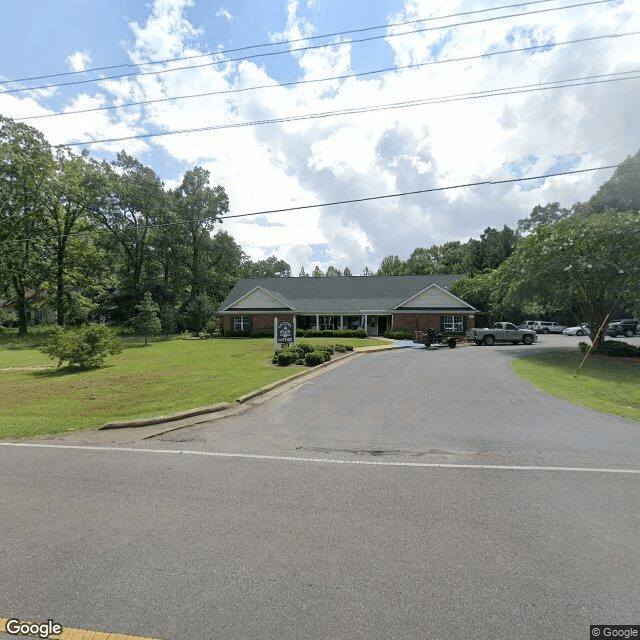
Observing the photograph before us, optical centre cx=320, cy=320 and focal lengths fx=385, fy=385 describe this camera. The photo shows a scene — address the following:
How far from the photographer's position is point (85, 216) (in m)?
45.5

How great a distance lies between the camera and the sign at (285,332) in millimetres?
20156

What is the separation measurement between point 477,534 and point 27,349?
37.5m

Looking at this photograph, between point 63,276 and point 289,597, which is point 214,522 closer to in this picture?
point 289,597

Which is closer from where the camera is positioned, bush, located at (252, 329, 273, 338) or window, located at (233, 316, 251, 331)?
bush, located at (252, 329, 273, 338)

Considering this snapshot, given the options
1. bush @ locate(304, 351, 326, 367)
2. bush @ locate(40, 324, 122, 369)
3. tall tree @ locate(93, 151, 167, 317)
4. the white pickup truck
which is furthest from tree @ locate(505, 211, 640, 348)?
tall tree @ locate(93, 151, 167, 317)

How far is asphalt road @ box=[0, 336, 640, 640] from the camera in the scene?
2803 millimetres

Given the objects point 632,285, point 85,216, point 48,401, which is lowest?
point 48,401

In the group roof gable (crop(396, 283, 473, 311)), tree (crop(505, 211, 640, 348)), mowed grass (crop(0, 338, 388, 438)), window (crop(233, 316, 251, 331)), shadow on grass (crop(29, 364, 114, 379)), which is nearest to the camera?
mowed grass (crop(0, 338, 388, 438))

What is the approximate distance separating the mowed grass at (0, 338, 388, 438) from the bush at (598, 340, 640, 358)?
1961 centimetres

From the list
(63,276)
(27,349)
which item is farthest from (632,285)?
(63,276)

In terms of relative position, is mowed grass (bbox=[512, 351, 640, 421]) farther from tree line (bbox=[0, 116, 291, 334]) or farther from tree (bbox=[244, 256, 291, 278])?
tree (bbox=[244, 256, 291, 278])

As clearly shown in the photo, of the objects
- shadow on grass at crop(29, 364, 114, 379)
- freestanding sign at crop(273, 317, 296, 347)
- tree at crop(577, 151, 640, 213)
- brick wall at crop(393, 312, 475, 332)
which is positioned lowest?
shadow on grass at crop(29, 364, 114, 379)

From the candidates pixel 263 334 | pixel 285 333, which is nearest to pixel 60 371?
pixel 285 333

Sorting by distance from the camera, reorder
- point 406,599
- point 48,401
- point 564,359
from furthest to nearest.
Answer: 1. point 564,359
2. point 48,401
3. point 406,599
